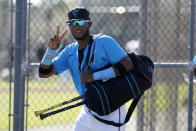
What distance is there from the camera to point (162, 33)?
6.38 meters

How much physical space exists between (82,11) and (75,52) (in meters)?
0.41

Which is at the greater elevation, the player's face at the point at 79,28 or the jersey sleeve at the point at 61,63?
the player's face at the point at 79,28

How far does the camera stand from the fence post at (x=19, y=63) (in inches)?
184

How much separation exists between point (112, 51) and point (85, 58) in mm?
296

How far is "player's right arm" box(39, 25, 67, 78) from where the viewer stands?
3921 mm

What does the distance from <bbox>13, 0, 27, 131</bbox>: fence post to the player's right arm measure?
649 millimetres

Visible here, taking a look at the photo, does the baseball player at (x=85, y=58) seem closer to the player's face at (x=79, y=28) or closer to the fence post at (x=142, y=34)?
the player's face at (x=79, y=28)

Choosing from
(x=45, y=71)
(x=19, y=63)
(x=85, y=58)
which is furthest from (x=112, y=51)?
(x=19, y=63)

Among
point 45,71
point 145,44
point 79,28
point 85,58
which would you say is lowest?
point 45,71

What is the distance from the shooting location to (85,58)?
12.6 ft

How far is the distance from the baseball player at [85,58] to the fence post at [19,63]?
0.67 meters

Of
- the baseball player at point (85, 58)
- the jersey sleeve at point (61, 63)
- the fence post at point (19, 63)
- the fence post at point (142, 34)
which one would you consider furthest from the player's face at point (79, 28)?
the fence post at point (142, 34)

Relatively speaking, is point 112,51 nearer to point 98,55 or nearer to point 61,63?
point 98,55

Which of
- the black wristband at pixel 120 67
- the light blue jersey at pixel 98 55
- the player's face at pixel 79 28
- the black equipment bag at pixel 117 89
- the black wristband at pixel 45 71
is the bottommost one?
the black equipment bag at pixel 117 89
